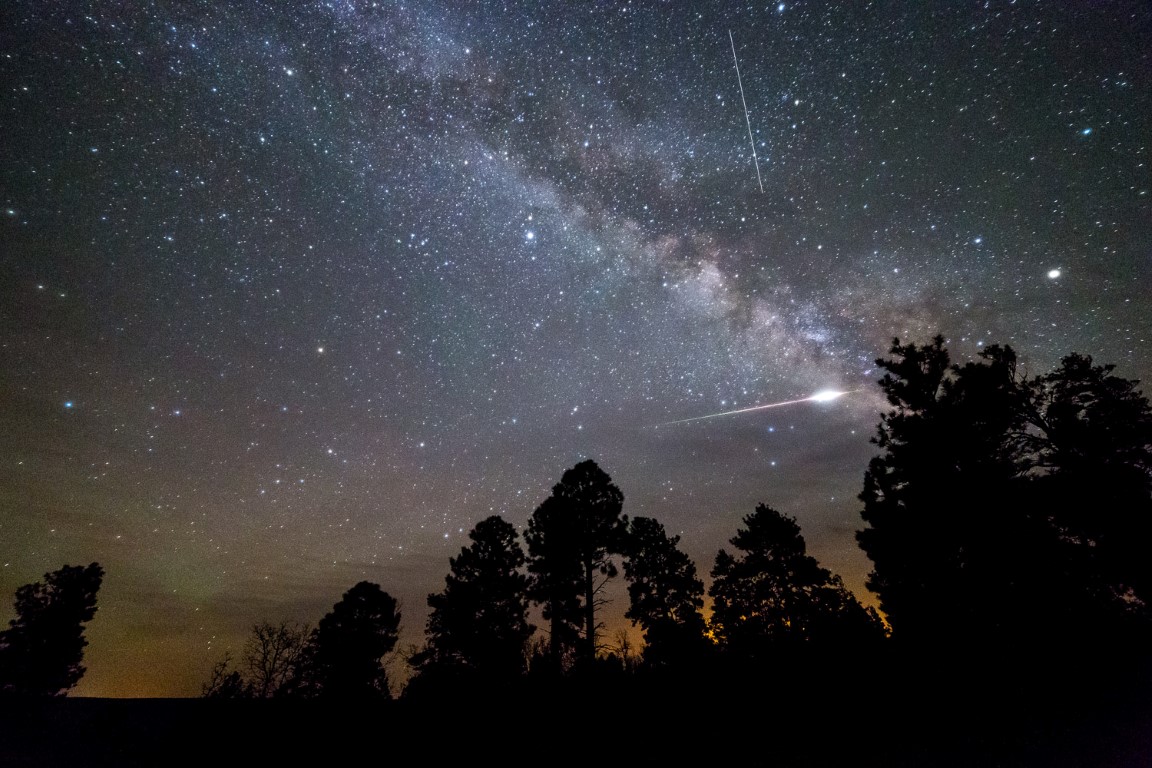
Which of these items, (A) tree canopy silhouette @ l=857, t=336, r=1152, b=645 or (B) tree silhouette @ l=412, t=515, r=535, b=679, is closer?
(A) tree canopy silhouette @ l=857, t=336, r=1152, b=645

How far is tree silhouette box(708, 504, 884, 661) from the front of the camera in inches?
1001

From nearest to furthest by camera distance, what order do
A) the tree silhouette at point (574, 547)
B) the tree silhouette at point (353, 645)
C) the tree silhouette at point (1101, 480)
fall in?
the tree silhouette at point (1101, 480), the tree silhouette at point (574, 547), the tree silhouette at point (353, 645)

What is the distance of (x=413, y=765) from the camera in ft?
39.6

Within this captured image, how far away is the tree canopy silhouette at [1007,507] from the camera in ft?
46.2

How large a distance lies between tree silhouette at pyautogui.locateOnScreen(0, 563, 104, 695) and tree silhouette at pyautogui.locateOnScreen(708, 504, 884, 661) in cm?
5140

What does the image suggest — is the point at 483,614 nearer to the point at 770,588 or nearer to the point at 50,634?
the point at 770,588

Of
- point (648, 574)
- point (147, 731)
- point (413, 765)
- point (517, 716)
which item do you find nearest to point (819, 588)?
point (648, 574)

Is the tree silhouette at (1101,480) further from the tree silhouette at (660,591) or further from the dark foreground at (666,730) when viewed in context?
the tree silhouette at (660,591)

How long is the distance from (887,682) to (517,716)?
1251 cm

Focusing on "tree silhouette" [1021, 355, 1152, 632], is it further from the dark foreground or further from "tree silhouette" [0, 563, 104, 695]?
"tree silhouette" [0, 563, 104, 695]

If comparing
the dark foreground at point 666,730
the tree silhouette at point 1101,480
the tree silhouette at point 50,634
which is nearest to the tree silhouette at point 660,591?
the dark foreground at point 666,730

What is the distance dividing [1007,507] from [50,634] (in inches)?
Answer: 2490

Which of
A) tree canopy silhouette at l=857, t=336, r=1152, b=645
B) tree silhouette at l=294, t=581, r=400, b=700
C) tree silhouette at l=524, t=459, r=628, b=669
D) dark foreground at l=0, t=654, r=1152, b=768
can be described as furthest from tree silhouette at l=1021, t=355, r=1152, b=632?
tree silhouette at l=294, t=581, r=400, b=700

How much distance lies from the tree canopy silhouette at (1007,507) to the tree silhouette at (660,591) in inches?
411
